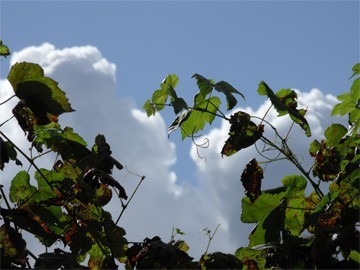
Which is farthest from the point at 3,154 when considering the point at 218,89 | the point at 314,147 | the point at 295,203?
the point at 314,147

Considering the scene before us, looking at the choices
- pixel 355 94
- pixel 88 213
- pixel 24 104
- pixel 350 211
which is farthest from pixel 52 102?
pixel 355 94

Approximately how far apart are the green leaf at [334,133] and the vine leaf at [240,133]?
50 centimetres

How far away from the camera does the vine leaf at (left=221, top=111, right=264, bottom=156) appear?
3.79 m

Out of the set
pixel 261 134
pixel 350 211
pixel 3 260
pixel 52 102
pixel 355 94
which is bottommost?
pixel 3 260

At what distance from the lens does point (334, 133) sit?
164 inches

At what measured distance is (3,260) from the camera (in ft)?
10.6

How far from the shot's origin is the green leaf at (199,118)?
13.3ft

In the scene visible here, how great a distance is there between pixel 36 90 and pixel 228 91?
955 mm

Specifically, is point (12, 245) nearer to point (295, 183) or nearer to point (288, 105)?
point (295, 183)

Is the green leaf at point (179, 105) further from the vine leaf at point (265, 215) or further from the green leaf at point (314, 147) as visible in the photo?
the green leaf at point (314, 147)

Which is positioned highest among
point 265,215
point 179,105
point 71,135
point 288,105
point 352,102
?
point 352,102

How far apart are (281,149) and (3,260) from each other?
1512 millimetres

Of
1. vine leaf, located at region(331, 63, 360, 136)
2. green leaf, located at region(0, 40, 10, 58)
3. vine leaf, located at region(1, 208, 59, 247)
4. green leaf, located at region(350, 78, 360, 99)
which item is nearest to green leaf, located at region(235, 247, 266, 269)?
vine leaf, located at region(1, 208, 59, 247)

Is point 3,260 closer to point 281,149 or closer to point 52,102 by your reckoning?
point 52,102
